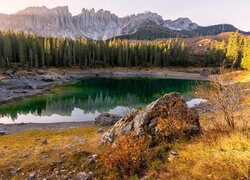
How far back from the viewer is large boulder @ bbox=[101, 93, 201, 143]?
554 inches

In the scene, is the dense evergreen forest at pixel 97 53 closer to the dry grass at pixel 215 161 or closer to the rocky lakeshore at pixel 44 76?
the rocky lakeshore at pixel 44 76

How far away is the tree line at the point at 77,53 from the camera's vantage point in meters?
111

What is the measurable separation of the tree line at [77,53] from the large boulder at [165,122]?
102 m

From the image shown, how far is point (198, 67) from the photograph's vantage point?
153250 mm

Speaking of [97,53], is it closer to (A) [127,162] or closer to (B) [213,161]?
(A) [127,162]

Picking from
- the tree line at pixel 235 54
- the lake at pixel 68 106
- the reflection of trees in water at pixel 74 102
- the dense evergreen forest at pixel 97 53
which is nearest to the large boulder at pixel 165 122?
the lake at pixel 68 106

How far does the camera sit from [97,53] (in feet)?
465

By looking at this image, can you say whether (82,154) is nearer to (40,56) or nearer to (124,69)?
(40,56)

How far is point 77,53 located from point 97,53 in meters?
13.6

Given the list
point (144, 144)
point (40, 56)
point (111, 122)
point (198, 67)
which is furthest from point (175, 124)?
point (198, 67)

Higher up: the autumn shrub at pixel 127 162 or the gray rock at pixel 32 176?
the autumn shrub at pixel 127 162

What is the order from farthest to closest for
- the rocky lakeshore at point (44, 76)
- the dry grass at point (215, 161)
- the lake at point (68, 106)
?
the rocky lakeshore at point (44, 76) < the lake at point (68, 106) < the dry grass at point (215, 161)

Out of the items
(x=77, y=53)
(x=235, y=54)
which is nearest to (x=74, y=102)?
(x=77, y=53)

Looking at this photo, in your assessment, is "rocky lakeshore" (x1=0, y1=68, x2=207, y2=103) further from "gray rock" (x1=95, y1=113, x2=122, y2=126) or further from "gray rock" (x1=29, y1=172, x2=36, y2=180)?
"gray rock" (x1=29, y1=172, x2=36, y2=180)
